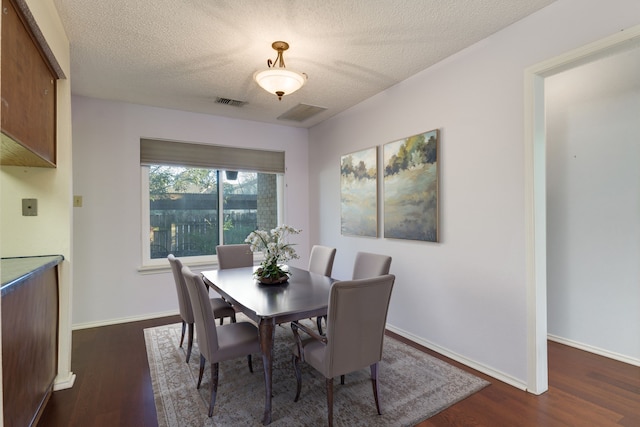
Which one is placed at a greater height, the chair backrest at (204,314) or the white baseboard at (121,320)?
the chair backrest at (204,314)

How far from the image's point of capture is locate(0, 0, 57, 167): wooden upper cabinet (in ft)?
5.12

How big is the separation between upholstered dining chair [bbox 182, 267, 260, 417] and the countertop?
804mm

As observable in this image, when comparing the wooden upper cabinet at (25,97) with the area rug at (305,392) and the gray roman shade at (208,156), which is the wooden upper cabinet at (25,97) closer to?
the gray roman shade at (208,156)

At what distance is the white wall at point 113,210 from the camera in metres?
3.64

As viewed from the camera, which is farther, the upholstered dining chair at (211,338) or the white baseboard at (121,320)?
the white baseboard at (121,320)

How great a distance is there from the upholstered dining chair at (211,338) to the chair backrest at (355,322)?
616mm

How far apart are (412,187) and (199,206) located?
9.46 ft

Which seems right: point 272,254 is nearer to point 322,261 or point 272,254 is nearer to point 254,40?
point 322,261

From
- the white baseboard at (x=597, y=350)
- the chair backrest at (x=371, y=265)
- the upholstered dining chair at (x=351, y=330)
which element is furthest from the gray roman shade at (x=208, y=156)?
the white baseboard at (x=597, y=350)

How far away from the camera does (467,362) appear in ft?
8.79

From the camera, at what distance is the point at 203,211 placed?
4461 millimetres

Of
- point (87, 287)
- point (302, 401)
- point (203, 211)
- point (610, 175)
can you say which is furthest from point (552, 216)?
point (87, 287)

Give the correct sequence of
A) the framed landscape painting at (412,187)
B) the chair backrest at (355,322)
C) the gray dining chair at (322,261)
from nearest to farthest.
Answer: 1. the chair backrest at (355,322)
2. the framed landscape painting at (412,187)
3. the gray dining chair at (322,261)

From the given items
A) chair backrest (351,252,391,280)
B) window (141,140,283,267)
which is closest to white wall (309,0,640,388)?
chair backrest (351,252,391,280)
